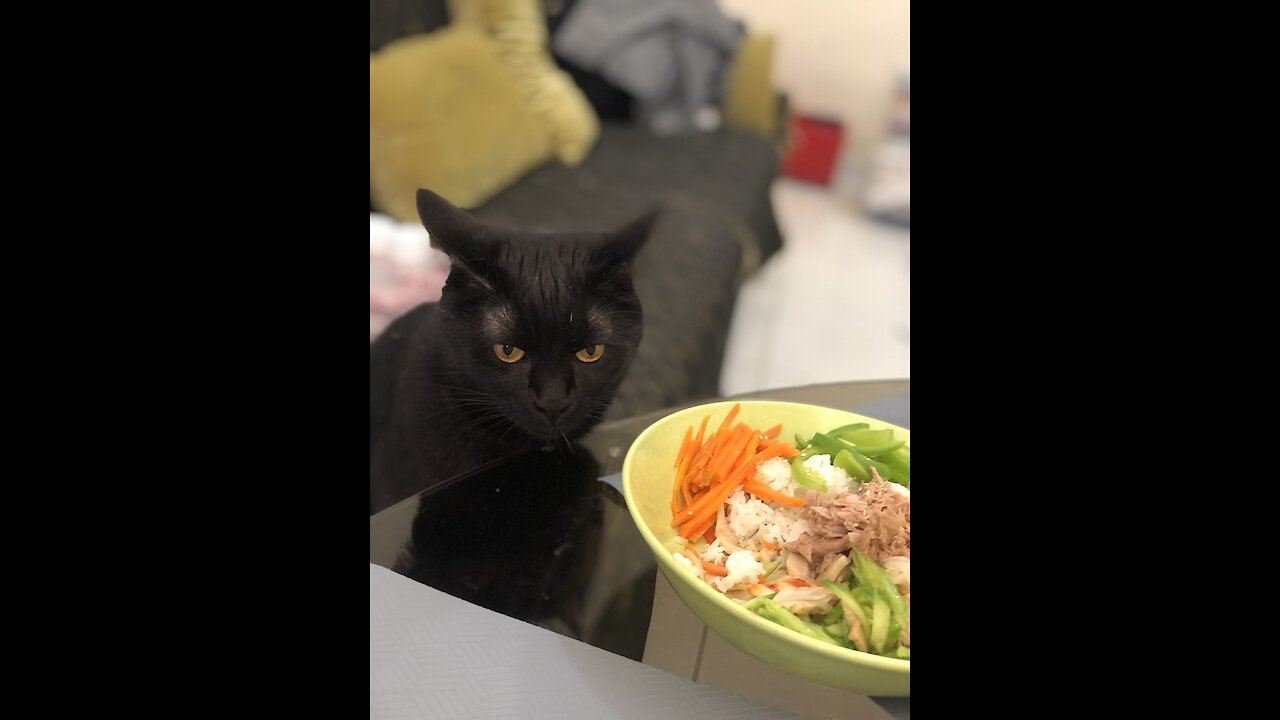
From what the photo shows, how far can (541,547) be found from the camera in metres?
0.57

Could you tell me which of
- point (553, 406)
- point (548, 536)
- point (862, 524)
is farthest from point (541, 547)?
point (862, 524)

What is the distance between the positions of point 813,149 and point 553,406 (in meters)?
0.24

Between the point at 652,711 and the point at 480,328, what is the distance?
0.28m

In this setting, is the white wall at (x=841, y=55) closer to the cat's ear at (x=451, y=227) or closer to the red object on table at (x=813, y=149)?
the red object on table at (x=813, y=149)

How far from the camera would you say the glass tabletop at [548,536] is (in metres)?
0.54

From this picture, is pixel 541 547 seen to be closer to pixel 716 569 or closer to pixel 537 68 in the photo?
pixel 716 569

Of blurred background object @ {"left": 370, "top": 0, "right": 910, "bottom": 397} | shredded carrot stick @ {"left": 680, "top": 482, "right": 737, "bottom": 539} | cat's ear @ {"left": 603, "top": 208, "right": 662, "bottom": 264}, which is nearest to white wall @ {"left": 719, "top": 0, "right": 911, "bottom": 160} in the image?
blurred background object @ {"left": 370, "top": 0, "right": 910, "bottom": 397}

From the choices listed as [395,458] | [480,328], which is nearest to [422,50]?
[480,328]

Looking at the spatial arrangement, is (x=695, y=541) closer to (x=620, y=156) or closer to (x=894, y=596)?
(x=894, y=596)

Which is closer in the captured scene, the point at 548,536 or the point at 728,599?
the point at 728,599

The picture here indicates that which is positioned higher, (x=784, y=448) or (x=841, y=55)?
(x=841, y=55)

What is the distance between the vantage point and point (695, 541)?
1.68ft

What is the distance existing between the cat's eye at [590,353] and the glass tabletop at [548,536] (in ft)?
0.21

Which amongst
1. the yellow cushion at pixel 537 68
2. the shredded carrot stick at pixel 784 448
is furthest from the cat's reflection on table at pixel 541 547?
the yellow cushion at pixel 537 68
